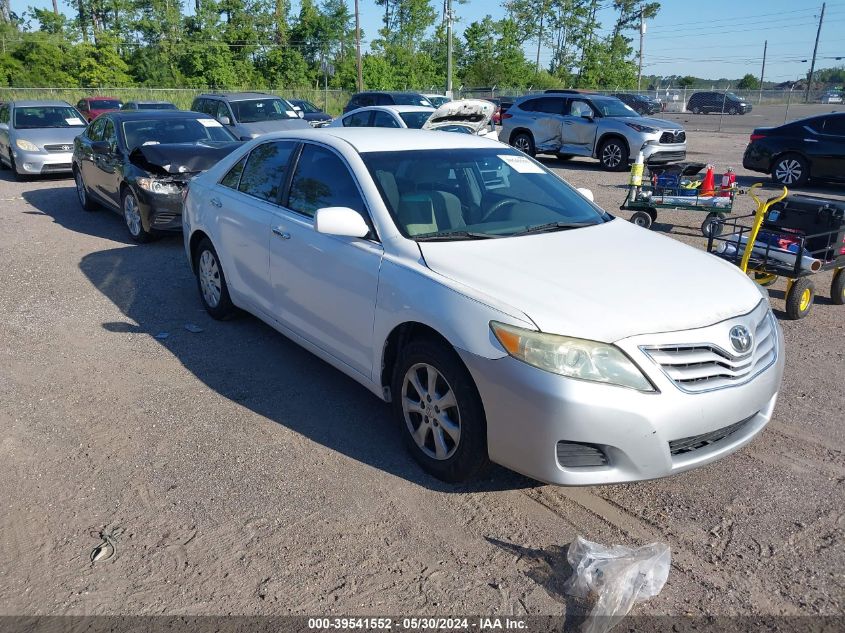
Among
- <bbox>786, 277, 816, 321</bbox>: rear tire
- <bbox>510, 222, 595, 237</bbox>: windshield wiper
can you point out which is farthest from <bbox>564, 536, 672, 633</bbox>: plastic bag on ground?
<bbox>786, 277, 816, 321</bbox>: rear tire

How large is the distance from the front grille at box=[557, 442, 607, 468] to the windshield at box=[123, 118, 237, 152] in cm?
822

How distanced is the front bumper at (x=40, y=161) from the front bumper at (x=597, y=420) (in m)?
14.1

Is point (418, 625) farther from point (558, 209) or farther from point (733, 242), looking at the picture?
point (733, 242)

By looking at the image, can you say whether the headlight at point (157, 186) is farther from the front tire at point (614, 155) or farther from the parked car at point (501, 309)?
the front tire at point (614, 155)

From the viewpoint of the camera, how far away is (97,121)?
35.4ft

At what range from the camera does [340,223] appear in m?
3.92

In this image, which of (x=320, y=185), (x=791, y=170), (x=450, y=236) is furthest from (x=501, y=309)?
(x=791, y=170)

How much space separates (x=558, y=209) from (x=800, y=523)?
221 centimetres

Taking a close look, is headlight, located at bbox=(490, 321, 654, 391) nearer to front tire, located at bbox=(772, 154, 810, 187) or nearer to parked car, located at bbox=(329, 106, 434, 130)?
parked car, located at bbox=(329, 106, 434, 130)

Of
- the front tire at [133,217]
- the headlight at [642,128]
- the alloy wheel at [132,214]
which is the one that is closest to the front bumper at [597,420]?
the front tire at [133,217]

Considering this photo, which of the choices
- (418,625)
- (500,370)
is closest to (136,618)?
(418,625)

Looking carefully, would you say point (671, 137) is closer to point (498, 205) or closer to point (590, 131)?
point (590, 131)

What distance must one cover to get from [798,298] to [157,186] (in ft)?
22.9

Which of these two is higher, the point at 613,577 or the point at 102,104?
the point at 102,104
